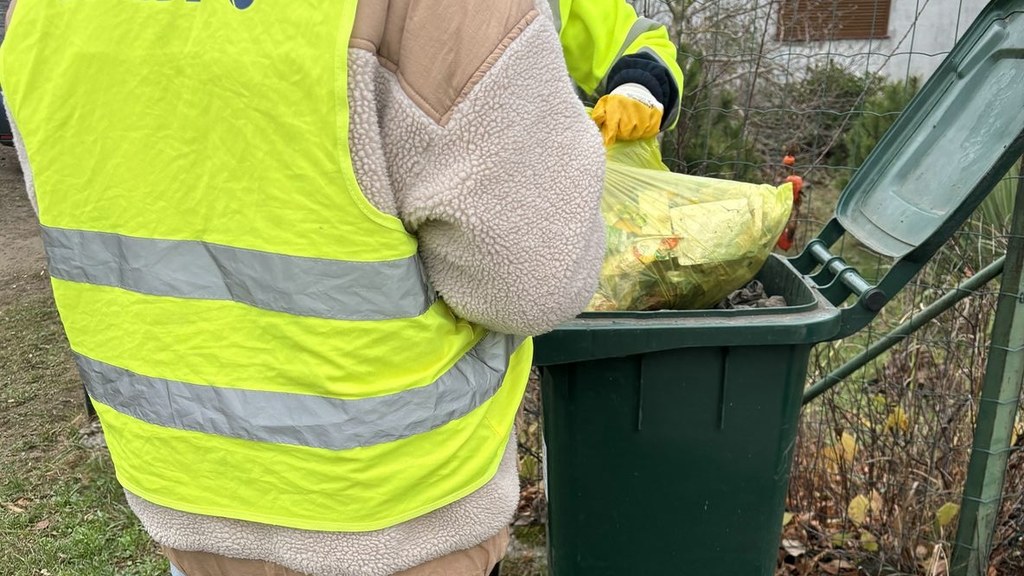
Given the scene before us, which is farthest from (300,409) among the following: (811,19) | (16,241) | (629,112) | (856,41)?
(16,241)

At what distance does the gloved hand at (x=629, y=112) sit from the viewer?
1.67 meters

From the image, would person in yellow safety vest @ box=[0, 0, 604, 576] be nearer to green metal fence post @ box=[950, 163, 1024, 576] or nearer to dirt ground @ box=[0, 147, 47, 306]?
green metal fence post @ box=[950, 163, 1024, 576]

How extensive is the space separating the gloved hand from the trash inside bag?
0.10m

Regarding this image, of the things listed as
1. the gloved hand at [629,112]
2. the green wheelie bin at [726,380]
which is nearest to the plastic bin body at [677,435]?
the green wheelie bin at [726,380]

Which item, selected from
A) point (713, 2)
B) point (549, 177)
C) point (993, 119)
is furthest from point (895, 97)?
point (549, 177)

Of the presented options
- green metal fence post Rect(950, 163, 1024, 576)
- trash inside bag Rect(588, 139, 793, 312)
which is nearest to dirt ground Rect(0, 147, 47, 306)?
trash inside bag Rect(588, 139, 793, 312)

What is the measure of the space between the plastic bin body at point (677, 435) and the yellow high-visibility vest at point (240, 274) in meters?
0.58

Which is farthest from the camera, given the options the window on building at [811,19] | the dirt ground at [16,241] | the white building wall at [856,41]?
the dirt ground at [16,241]

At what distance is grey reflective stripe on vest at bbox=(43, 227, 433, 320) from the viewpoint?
102cm

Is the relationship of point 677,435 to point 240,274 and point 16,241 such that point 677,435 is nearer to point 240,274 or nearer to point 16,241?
point 240,274

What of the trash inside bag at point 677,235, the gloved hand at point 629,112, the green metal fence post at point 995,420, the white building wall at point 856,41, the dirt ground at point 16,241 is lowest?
the dirt ground at point 16,241

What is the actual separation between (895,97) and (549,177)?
5.16 meters

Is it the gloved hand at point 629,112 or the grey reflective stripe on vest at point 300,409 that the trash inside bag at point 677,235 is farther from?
the grey reflective stripe on vest at point 300,409

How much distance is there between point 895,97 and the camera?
214 inches
